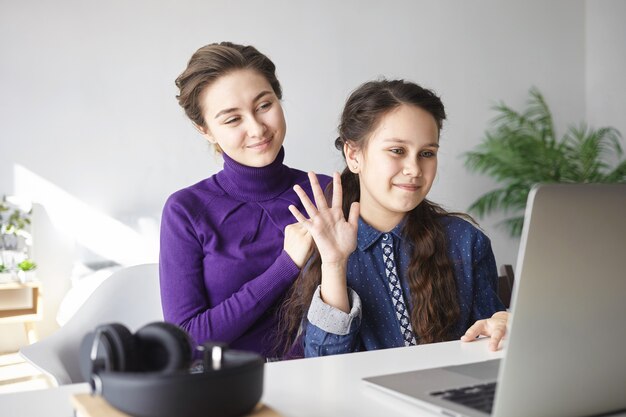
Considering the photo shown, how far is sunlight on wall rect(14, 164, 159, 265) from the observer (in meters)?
4.70

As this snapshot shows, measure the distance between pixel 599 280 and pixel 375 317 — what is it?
2.85ft

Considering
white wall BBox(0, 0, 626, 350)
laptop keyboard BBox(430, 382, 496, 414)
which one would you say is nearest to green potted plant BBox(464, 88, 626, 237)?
white wall BBox(0, 0, 626, 350)

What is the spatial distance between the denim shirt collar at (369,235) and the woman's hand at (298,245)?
0.37ft

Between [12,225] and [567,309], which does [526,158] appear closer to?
[12,225]

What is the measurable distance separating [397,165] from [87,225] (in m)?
3.53

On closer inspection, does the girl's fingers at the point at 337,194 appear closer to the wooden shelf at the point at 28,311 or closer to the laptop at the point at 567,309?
the laptop at the point at 567,309

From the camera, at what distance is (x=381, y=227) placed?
169 centimetres

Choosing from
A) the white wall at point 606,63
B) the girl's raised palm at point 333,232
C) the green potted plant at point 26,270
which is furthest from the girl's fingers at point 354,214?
the white wall at point 606,63

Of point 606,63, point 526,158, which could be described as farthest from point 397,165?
point 606,63

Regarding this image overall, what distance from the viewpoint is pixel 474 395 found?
86cm

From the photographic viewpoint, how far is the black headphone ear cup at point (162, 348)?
76cm

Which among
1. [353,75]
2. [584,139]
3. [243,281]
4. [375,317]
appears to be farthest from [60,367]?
[584,139]

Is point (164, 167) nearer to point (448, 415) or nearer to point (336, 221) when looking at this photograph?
point (336, 221)

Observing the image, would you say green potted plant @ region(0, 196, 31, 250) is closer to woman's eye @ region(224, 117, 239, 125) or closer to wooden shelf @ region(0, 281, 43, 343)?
wooden shelf @ region(0, 281, 43, 343)
